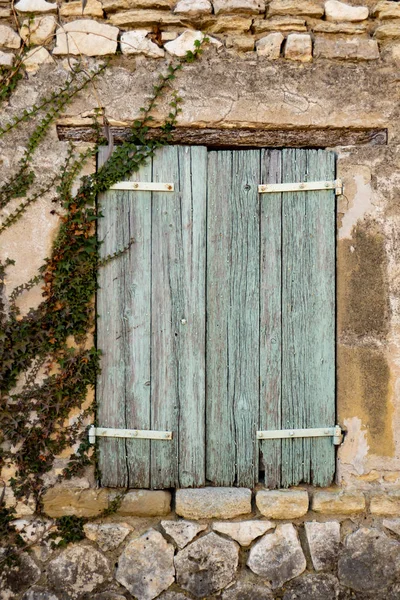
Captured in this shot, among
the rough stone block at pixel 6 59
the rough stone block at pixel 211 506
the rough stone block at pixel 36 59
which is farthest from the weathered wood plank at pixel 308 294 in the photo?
the rough stone block at pixel 6 59

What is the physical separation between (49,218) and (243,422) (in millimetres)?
1477

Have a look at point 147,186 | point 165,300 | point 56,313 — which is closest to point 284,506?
point 165,300

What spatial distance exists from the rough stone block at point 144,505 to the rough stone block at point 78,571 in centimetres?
26

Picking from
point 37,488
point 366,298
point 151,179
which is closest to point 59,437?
point 37,488

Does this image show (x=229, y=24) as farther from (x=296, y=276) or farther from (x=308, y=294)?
(x=308, y=294)

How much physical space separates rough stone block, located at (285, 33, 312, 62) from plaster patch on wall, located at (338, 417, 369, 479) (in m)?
1.91

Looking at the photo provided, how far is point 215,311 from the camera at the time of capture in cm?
325

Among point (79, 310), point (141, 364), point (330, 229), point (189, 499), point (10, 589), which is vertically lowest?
point (10, 589)

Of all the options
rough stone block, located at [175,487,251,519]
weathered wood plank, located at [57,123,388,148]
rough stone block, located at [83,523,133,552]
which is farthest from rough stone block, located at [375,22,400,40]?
rough stone block, located at [83,523,133,552]

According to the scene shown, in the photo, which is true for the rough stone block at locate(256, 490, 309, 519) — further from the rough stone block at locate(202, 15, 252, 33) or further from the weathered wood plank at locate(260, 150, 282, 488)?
the rough stone block at locate(202, 15, 252, 33)

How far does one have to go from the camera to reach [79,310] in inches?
123

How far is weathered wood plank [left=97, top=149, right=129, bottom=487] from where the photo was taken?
3.21 m

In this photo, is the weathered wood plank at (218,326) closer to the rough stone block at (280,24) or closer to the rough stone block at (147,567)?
the rough stone block at (147,567)

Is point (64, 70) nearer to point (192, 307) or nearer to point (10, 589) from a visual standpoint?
point (192, 307)
